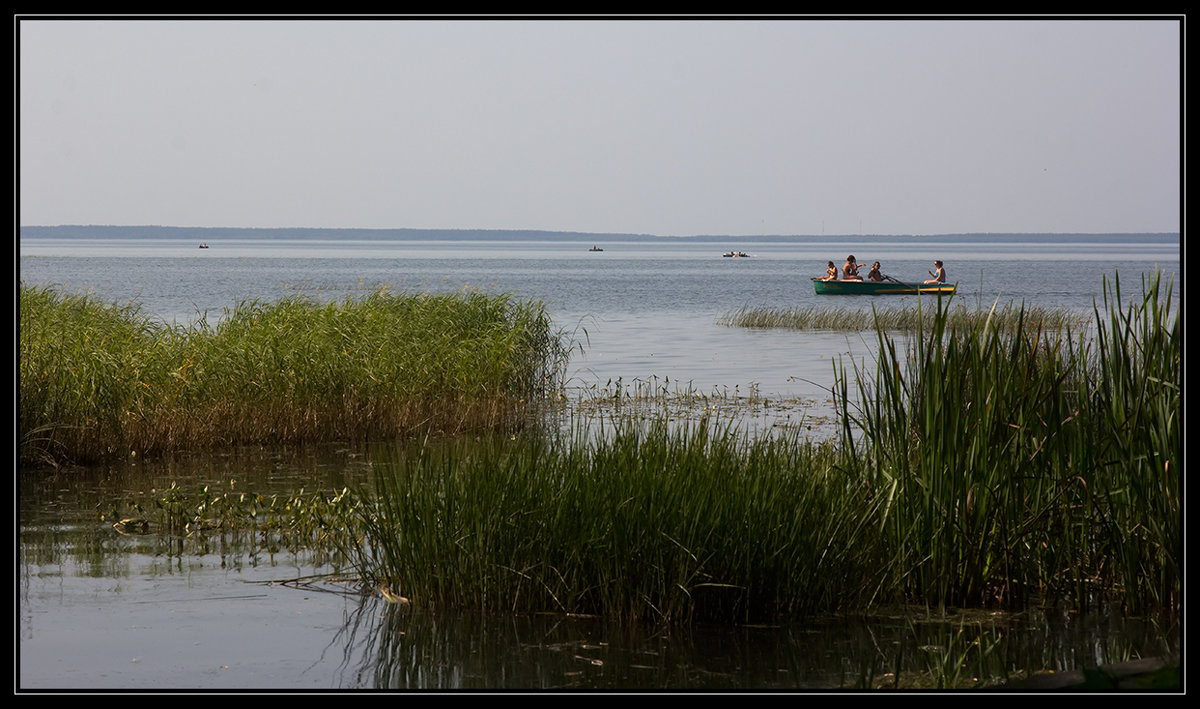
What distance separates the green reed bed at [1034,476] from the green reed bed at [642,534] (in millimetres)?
411

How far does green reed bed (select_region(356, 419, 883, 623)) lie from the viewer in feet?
23.3

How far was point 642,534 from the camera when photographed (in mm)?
7086

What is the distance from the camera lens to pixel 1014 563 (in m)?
7.47

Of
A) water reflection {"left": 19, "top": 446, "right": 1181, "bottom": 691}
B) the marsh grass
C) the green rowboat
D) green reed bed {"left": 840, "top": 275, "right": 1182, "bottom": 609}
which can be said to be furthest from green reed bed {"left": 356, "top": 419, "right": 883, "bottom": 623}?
the green rowboat

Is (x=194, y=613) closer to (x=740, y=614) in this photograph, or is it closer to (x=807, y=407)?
(x=740, y=614)

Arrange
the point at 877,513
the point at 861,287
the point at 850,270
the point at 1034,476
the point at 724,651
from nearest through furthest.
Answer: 1. the point at 724,651
2. the point at 1034,476
3. the point at 877,513
4. the point at 850,270
5. the point at 861,287

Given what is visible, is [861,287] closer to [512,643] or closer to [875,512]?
[875,512]

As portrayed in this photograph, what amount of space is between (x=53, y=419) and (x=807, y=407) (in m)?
11.2

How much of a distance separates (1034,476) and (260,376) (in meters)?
10.1

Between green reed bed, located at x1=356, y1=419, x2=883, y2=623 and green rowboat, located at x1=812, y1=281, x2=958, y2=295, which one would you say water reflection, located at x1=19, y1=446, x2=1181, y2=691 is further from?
green rowboat, located at x1=812, y1=281, x2=958, y2=295

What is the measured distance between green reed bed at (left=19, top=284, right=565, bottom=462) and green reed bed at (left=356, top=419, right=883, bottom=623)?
6.67 meters

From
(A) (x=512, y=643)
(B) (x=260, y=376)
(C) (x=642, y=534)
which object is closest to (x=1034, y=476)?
(C) (x=642, y=534)
